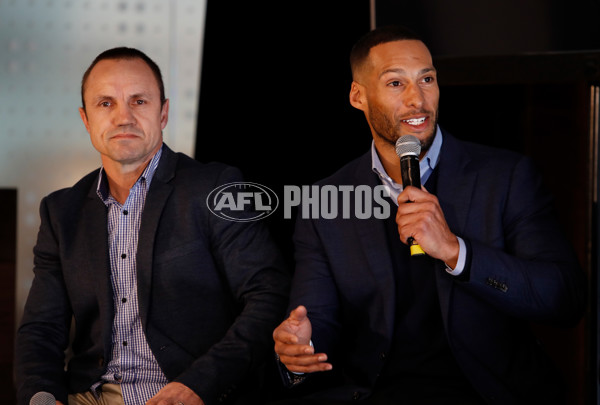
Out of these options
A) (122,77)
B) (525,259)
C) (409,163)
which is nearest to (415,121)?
(409,163)

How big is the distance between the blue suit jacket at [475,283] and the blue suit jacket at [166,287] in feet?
0.49

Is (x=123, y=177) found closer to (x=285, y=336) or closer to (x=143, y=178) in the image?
(x=143, y=178)

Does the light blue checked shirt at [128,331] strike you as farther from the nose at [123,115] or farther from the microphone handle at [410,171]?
the microphone handle at [410,171]

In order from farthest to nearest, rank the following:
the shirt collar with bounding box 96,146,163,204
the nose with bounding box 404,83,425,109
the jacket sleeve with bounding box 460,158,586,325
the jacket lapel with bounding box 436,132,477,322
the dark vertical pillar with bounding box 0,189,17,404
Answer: the dark vertical pillar with bounding box 0,189,17,404 → the shirt collar with bounding box 96,146,163,204 → the nose with bounding box 404,83,425,109 → the jacket lapel with bounding box 436,132,477,322 → the jacket sleeve with bounding box 460,158,586,325

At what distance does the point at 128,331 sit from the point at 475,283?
3.44 ft

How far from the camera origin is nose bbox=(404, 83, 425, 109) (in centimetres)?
207

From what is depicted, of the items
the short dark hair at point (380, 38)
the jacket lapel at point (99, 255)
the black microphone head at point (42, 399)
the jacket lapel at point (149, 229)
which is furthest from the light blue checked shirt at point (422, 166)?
the black microphone head at point (42, 399)

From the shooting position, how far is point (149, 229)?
220cm

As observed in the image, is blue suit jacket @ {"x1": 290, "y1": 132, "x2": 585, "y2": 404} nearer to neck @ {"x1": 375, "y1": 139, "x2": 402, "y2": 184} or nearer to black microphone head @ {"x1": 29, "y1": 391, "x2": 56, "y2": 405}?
neck @ {"x1": 375, "y1": 139, "x2": 402, "y2": 184}

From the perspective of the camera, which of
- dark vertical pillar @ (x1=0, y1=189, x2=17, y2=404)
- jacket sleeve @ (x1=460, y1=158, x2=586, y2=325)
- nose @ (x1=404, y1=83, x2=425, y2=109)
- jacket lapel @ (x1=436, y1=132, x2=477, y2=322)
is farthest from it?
dark vertical pillar @ (x1=0, y1=189, x2=17, y2=404)

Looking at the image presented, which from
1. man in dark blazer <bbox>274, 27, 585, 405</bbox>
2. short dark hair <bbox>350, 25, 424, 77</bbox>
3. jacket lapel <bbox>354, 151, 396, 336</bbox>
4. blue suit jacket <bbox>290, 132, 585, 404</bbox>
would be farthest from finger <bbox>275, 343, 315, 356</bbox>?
short dark hair <bbox>350, 25, 424, 77</bbox>

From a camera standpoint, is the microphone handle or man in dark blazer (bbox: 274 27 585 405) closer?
the microphone handle

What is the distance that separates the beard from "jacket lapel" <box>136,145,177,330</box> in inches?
25.9

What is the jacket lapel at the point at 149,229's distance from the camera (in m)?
2.17
